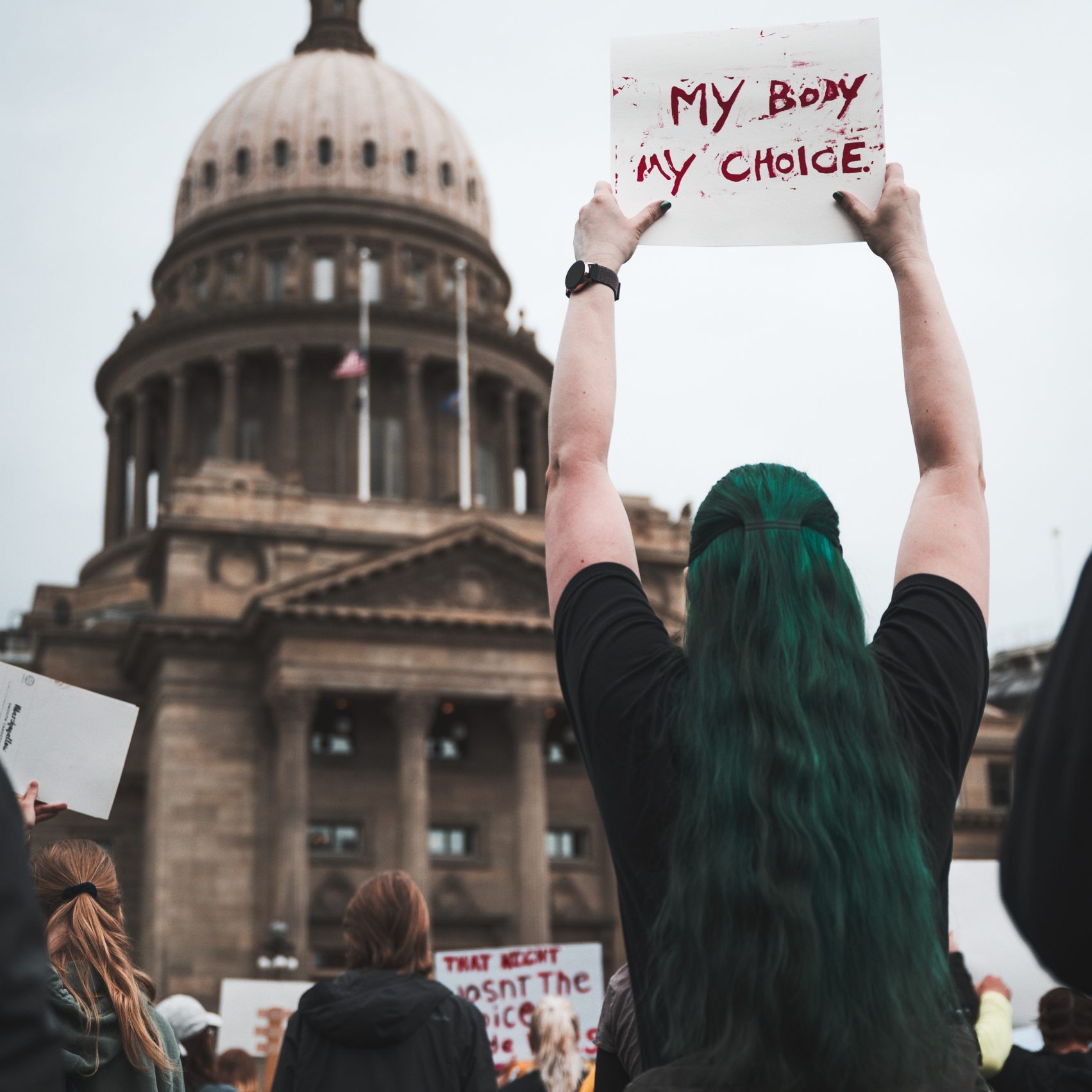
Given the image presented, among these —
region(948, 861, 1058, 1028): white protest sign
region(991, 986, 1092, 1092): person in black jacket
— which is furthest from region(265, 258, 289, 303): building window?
region(991, 986, 1092, 1092): person in black jacket

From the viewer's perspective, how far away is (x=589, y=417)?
362 centimetres

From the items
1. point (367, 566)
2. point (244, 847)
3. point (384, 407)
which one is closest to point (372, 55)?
point (384, 407)

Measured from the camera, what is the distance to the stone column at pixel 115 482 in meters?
73.3

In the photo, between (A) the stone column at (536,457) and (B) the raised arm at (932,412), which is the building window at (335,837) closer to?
(A) the stone column at (536,457)

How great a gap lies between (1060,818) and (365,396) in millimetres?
64138

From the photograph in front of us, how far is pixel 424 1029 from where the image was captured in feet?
21.0

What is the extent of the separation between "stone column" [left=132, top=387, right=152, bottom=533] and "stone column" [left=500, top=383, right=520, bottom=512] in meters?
14.4

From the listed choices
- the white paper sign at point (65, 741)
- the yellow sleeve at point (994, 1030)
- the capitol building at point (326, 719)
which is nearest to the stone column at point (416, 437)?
the capitol building at point (326, 719)

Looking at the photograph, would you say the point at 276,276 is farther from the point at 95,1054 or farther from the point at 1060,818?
the point at 1060,818

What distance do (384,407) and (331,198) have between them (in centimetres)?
987

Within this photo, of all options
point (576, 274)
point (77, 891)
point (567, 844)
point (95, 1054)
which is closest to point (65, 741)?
point (77, 891)

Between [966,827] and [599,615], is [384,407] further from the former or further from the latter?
[599,615]

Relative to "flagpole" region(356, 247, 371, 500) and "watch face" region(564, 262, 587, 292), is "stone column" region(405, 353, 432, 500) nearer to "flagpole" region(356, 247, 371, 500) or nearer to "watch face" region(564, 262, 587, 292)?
"flagpole" region(356, 247, 371, 500)

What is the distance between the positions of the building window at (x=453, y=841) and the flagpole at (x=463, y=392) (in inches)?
494
